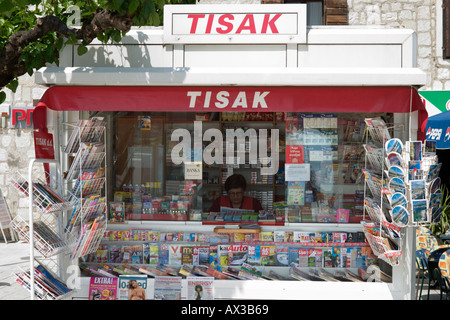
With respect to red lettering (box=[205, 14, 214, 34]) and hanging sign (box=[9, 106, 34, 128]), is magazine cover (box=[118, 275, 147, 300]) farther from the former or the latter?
hanging sign (box=[9, 106, 34, 128])

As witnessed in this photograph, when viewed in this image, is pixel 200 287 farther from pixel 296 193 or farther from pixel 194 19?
pixel 194 19

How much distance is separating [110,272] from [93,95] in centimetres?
194

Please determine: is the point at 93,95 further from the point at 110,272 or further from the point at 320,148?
the point at 320,148

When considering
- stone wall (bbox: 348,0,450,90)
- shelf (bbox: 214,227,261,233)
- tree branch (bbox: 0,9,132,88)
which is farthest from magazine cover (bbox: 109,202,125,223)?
stone wall (bbox: 348,0,450,90)

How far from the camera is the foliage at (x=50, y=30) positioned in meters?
4.45

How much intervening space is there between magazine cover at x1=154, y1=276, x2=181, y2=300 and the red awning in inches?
67.9

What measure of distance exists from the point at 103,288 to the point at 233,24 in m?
3.00

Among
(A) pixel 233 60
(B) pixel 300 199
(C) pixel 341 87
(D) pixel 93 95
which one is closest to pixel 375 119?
(C) pixel 341 87

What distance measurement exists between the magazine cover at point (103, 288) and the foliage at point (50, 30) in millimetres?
2092

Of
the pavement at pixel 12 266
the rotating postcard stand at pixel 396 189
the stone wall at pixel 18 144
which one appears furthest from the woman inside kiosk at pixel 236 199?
the stone wall at pixel 18 144

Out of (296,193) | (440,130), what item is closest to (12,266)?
(296,193)

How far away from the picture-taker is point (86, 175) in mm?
5422

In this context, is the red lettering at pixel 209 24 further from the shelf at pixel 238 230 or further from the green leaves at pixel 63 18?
the shelf at pixel 238 230

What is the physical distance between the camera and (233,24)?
533cm
